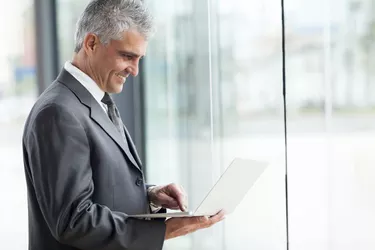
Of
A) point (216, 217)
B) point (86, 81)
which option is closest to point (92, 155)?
point (86, 81)

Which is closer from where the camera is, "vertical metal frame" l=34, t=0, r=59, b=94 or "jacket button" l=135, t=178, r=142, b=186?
"jacket button" l=135, t=178, r=142, b=186

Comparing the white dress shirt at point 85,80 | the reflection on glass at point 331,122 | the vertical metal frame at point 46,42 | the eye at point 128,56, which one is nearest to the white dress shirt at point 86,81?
the white dress shirt at point 85,80

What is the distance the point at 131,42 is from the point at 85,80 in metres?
0.16

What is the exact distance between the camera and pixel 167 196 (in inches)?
72.1

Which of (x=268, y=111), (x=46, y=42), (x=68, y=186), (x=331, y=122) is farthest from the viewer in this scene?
(x=46, y=42)

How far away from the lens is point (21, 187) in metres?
3.67

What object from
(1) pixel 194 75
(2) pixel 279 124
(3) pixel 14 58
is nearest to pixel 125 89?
(1) pixel 194 75

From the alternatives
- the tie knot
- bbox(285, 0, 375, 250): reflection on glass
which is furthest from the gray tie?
bbox(285, 0, 375, 250): reflection on glass

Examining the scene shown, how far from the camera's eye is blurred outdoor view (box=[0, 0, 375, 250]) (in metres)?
2.32

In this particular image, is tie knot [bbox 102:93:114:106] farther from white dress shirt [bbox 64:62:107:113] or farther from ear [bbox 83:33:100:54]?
ear [bbox 83:33:100:54]

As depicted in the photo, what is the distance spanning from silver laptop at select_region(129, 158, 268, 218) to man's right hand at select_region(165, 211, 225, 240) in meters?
0.02

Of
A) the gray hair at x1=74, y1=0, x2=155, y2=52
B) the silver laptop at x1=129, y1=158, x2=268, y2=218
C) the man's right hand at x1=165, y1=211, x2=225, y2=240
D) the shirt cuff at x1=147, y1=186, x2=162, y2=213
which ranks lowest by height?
the shirt cuff at x1=147, y1=186, x2=162, y2=213

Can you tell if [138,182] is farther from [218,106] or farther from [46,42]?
[46,42]

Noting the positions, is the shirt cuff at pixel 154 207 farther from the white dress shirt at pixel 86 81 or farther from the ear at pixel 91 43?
the ear at pixel 91 43
